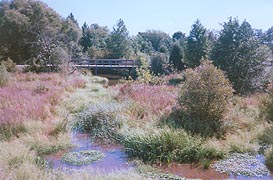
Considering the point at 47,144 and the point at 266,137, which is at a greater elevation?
the point at 266,137

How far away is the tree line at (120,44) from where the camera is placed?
14859 mm

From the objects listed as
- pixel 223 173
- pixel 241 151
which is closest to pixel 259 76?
pixel 241 151

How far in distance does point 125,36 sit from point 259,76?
23947 millimetres

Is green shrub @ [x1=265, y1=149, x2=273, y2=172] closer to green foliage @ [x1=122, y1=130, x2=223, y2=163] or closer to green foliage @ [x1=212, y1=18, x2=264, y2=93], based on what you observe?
green foliage @ [x1=122, y1=130, x2=223, y2=163]

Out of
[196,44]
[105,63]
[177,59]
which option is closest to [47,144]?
[196,44]

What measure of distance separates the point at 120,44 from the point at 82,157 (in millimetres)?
30605

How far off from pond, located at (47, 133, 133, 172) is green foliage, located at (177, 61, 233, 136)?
219cm

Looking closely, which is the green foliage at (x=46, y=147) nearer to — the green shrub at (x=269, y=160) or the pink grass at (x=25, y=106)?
the pink grass at (x=25, y=106)

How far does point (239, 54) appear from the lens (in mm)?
14977

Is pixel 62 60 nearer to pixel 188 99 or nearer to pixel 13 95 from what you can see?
pixel 13 95

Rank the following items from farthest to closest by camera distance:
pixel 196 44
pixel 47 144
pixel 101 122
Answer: pixel 196 44, pixel 101 122, pixel 47 144

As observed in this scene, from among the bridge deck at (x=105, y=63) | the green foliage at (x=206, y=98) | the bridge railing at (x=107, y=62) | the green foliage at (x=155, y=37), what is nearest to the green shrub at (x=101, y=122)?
the green foliage at (x=206, y=98)

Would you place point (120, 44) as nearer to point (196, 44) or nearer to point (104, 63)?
point (104, 63)

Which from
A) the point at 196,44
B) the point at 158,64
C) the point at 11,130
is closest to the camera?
the point at 11,130
